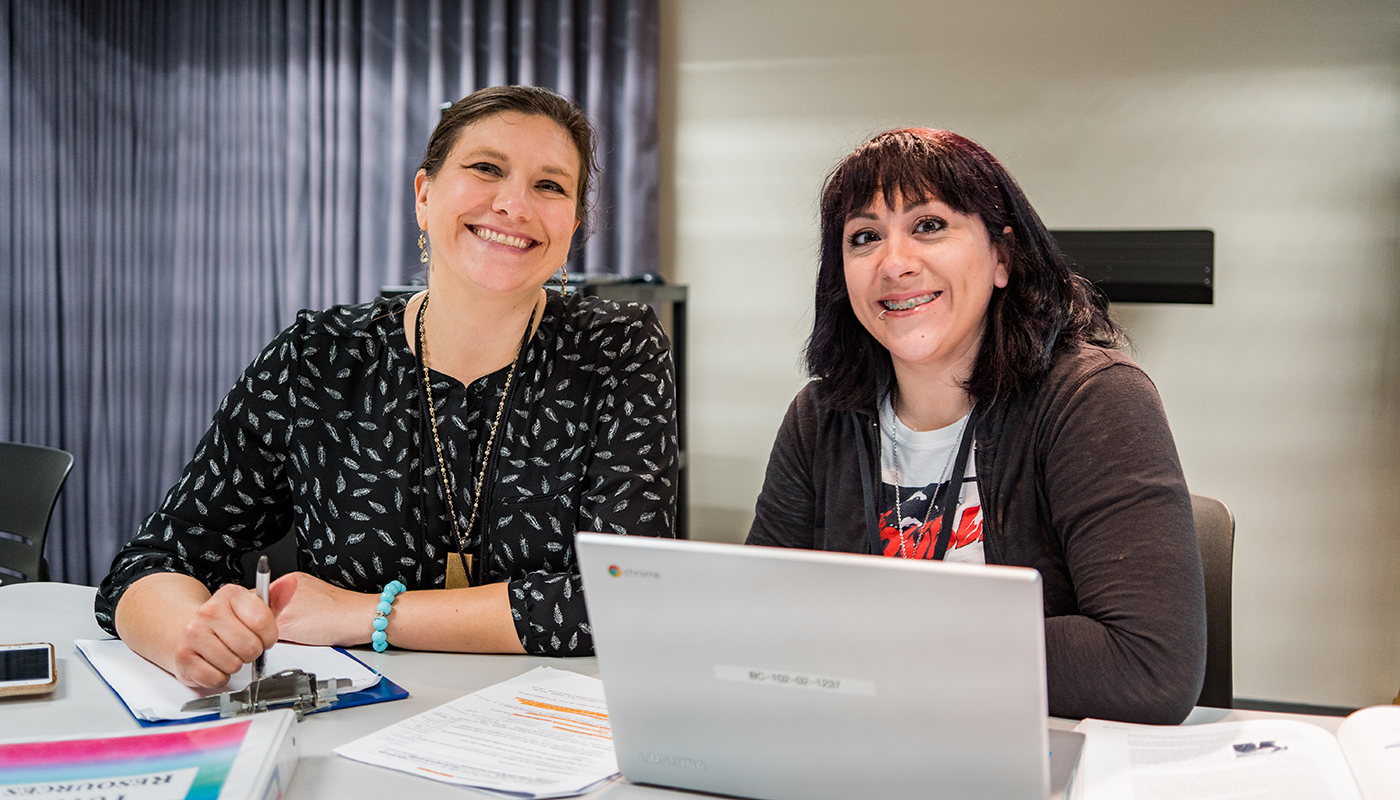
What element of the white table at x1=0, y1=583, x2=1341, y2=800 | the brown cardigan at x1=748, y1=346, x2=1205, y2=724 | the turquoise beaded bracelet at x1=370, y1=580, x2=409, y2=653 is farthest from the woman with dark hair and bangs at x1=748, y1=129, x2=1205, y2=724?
the turquoise beaded bracelet at x1=370, y1=580, x2=409, y2=653

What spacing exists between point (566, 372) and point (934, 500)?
1.91 feet

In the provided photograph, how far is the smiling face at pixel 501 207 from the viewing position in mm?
1514

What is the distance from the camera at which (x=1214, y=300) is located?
280cm

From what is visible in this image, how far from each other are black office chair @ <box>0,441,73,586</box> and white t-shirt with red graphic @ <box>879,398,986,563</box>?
4.95ft

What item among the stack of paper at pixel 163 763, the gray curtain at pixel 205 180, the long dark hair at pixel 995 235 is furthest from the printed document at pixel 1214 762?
the gray curtain at pixel 205 180

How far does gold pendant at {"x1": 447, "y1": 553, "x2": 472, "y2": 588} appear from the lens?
1487 mm

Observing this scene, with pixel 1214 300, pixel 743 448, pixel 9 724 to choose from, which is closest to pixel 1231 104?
pixel 1214 300

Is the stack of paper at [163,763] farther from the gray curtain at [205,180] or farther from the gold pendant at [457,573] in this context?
the gray curtain at [205,180]

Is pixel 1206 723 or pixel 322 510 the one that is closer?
pixel 1206 723

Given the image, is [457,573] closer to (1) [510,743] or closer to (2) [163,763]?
(1) [510,743]

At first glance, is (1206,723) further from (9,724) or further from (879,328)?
(9,724)

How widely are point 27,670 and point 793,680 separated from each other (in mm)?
900

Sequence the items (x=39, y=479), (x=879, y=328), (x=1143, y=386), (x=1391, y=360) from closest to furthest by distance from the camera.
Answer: (x=1143, y=386) < (x=879, y=328) < (x=39, y=479) < (x=1391, y=360)

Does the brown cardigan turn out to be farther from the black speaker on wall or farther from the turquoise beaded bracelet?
the black speaker on wall
